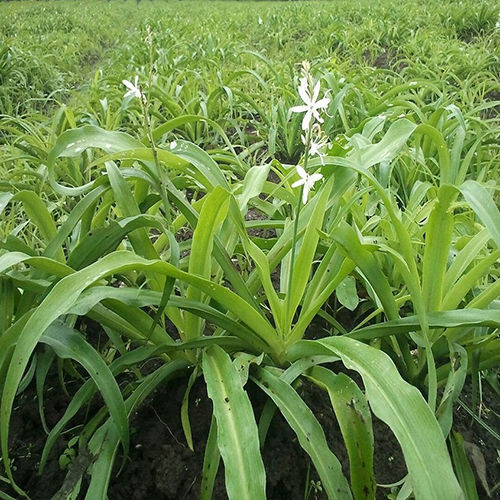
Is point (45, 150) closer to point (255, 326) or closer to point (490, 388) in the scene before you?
point (255, 326)

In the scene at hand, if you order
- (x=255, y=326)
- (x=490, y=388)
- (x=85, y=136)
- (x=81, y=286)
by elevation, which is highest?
(x=85, y=136)

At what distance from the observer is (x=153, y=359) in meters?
1.22

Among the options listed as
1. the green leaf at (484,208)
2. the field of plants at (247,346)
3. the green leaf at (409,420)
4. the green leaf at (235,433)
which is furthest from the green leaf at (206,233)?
the green leaf at (484,208)

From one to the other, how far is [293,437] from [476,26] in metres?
4.54

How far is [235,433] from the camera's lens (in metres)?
0.76

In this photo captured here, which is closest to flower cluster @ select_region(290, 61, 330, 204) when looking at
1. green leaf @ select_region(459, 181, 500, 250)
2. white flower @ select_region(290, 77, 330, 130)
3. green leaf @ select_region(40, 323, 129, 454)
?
white flower @ select_region(290, 77, 330, 130)

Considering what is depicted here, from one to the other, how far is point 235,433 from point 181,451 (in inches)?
11.9

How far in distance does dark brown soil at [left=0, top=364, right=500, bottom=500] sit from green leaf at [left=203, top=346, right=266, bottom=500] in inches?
8.0

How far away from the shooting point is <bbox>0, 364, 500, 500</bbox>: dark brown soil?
0.96 m

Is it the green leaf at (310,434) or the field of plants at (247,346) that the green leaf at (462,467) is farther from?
the green leaf at (310,434)

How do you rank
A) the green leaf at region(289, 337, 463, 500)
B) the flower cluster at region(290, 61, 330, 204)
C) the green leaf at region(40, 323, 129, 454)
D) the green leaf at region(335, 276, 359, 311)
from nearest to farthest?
1. the green leaf at region(289, 337, 463, 500)
2. the flower cluster at region(290, 61, 330, 204)
3. the green leaf at region(40, 323, 129, 454)
4. the green leaf at region(335, 276, 359, 311)

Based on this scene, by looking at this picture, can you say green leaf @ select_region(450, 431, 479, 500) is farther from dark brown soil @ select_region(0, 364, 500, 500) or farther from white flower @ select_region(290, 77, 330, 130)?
white flower @ select_region(290, 77, 330, 130)

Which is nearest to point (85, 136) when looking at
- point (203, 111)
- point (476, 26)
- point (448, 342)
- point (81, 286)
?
point (81, 286)

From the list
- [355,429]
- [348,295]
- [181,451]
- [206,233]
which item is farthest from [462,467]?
[206,233]
